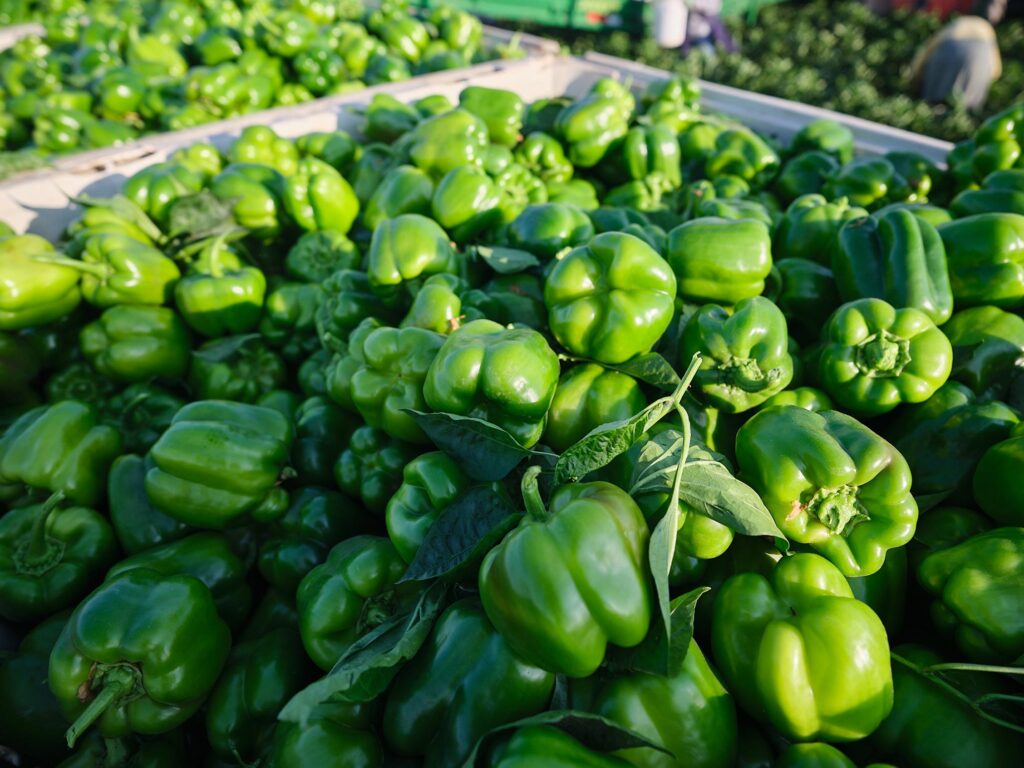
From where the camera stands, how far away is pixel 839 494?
2424 mm

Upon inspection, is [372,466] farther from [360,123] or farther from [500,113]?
[360,123]

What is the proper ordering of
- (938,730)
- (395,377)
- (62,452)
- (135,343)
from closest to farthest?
(938,730)
(395,377)
(62,452)
(135,343)

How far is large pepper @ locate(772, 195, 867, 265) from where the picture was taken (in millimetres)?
3812

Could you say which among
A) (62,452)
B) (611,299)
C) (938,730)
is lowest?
(62,452)

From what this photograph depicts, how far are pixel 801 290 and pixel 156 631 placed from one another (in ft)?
11.0

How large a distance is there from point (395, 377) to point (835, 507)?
1865mm

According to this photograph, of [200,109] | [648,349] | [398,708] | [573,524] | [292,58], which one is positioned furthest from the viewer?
[292,58]

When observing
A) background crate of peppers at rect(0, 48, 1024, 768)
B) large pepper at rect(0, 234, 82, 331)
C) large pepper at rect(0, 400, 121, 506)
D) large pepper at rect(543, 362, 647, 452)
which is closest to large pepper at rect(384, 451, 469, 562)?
background crate of peppers at rect(0, 48, 1024, 768)

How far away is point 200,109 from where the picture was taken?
22.2ft

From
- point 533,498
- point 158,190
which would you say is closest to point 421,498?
point 533,498

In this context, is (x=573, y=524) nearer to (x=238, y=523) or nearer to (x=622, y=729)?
(x=622, y=729)

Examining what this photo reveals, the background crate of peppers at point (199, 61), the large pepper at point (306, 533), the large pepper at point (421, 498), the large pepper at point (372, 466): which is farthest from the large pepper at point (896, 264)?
the background crate of peppers at point (199, 61)

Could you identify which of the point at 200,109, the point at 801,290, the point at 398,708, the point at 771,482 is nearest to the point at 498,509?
the point at 398,708

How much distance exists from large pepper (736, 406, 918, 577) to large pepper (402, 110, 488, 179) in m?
3.03
